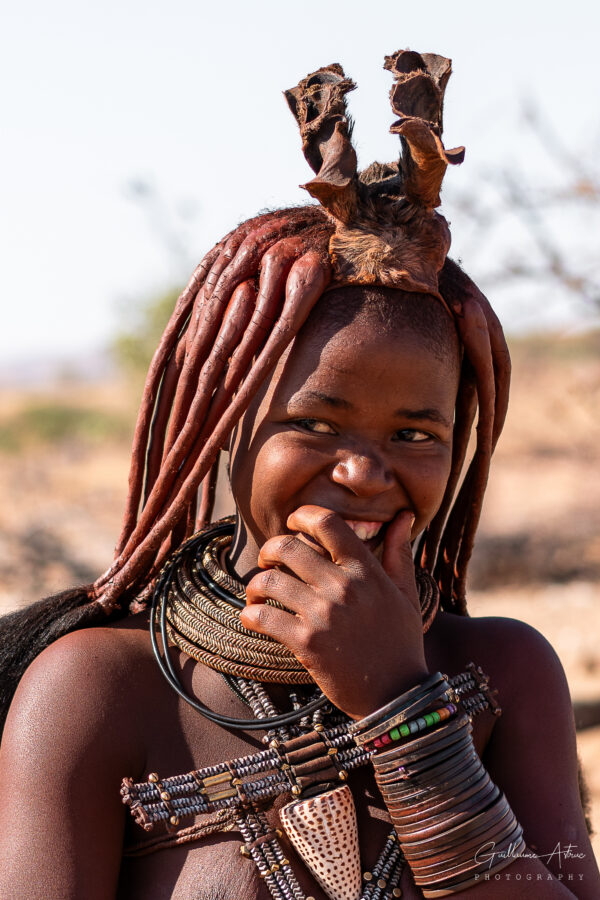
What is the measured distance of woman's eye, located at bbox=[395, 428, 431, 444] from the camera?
2.19m

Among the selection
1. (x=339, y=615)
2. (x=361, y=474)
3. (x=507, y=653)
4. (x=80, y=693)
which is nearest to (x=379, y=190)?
(x=361, y=474)

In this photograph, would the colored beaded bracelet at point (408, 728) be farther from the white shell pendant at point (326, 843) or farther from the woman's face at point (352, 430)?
the woman's face at point (352, 430)

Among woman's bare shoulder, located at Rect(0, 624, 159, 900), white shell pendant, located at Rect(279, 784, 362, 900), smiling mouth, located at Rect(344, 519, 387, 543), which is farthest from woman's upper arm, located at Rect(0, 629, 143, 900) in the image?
smiling mouth, located at Rect(344, 519, 387, 543)

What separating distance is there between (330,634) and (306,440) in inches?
16.4

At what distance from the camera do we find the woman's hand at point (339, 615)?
2.01m

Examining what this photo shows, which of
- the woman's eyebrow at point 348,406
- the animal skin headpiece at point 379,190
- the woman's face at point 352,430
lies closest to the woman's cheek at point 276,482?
the woman's face at point 352,430

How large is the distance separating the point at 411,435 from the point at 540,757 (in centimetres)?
83

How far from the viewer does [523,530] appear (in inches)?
514

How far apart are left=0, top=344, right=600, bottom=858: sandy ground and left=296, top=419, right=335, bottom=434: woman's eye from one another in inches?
49.1

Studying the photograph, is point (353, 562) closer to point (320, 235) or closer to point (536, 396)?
point (320, 235)

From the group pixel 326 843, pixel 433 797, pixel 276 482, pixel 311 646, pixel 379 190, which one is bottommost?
pixel 326 843

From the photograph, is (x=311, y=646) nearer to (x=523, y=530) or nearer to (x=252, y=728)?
(x=252, y=728)

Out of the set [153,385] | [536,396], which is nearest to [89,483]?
[536,396]

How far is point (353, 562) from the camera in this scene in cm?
207
